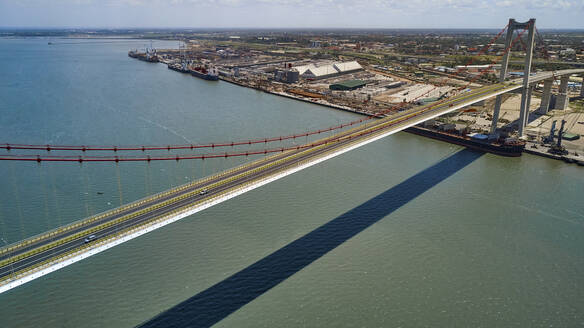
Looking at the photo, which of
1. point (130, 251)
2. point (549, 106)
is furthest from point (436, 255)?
point (549, 106)

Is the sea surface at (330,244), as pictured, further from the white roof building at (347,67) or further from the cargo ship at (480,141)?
the white roof building at (347,67)

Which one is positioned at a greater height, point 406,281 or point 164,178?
point 164,178

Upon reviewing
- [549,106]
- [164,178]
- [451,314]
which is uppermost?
[549,106]

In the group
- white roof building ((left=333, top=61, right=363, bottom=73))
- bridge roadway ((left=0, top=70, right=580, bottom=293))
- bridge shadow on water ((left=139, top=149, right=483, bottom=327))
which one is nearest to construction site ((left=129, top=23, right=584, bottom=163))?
white roof building ((left=333, top=61, right=363, bottom=73))

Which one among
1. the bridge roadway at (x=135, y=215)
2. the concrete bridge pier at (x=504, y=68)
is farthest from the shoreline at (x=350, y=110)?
the bridge roadway at (x=135, y=215)

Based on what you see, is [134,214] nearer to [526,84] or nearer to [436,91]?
[526,84]

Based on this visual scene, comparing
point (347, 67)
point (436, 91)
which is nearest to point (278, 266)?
point (436, 91)

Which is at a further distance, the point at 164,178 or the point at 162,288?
the point at 164,178

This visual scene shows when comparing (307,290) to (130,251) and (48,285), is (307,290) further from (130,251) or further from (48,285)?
(48,285)
